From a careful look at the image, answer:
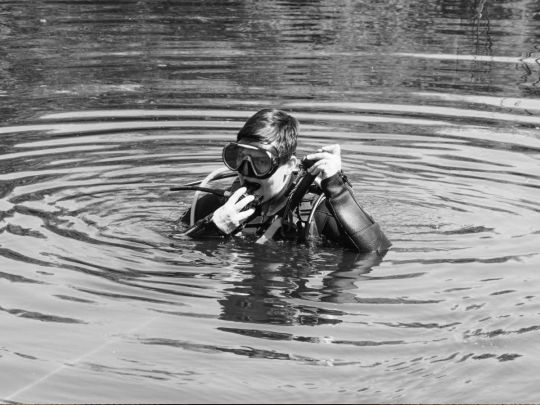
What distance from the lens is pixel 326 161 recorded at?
579cm

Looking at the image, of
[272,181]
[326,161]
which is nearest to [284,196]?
[272,181]

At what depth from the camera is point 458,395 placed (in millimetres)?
4207

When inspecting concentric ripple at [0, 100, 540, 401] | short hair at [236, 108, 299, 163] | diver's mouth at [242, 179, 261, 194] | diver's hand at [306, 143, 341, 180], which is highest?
short hair at [236, 108, 299, 163]

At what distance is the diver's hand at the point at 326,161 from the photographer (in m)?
5.79

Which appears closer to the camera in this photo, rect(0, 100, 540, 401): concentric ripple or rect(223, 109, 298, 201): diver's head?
rect(0, 100, 540, 401): concentric ripple

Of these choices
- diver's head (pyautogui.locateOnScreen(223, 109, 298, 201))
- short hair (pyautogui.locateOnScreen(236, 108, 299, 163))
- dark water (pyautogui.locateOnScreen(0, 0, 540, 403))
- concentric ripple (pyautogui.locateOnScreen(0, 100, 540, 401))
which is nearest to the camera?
dark water (pyautogui.locateOnScreen(0, 0, 540, 403))

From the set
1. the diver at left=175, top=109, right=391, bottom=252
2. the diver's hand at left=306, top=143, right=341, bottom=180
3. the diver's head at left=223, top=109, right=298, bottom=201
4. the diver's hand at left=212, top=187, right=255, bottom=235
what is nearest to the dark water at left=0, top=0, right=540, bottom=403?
the diver at left=175, top=109, right=391, bottom=252

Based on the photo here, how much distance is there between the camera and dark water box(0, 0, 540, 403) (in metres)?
4.46

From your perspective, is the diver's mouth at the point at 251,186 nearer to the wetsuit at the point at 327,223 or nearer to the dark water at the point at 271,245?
the wetsuit at the point at 327,223

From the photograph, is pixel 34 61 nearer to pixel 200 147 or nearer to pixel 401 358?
pixel 200 147

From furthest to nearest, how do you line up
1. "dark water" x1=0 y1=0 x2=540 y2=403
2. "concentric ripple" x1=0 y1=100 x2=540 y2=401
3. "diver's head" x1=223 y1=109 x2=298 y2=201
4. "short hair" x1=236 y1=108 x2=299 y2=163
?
"short hair" x1=236 y1=108 x2=299 y2=163
"diver's head" x1=223 y1=109 x2=298 y2=201
"concentric ripple" x1=0 y1=100 x2=540 y2=401
"dark water" x1=0 y1=0 x2=540 y2=403

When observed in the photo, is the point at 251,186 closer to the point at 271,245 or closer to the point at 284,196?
the point at 284,196

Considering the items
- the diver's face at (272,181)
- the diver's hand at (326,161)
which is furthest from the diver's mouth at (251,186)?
the diver's hand at (326,161)

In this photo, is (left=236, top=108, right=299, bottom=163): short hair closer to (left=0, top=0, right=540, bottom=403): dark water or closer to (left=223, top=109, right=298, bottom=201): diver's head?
(left=223, top=109, right=298, bottom=201): diver's head
